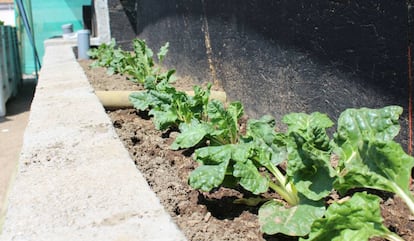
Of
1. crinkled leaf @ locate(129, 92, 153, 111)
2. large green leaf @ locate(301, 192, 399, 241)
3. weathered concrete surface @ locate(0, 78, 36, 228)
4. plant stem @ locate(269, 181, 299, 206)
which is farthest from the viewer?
weathered concrete surface @ locate(0, 78, 36, 228)

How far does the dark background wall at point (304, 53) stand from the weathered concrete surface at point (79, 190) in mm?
1031

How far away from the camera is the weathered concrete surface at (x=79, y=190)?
1.41m

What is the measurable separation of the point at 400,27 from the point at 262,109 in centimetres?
135

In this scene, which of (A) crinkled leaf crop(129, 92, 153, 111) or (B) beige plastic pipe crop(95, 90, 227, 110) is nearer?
(A) crinkled leaf crop(129, 92, 153, 111)

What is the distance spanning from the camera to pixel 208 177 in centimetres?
173

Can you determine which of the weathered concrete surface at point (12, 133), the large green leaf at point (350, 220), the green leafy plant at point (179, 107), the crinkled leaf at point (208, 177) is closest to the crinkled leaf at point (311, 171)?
the large green leaf at point (350, 220)

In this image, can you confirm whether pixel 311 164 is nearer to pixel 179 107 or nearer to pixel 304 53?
pixel 304 53

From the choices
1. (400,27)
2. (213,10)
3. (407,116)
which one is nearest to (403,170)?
(407,116)

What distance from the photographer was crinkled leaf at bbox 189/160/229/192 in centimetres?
171

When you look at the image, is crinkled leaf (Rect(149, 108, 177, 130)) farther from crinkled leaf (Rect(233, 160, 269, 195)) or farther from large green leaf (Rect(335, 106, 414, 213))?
large green leaf (Rect(335, 106, 414, 213))

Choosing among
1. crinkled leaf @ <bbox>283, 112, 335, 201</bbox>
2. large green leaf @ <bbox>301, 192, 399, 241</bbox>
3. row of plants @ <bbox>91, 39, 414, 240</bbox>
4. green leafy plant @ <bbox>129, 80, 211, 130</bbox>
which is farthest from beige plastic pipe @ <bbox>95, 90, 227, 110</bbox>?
large green leaf @ <bbox>301, 192, 399, 241</bbox>

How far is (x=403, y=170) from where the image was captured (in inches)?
57.8

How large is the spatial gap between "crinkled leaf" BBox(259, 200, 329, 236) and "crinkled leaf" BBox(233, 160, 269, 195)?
0.35ft

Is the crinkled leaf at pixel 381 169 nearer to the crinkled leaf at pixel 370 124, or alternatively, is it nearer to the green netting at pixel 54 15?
the crinkled leaf at pixel 370 124
